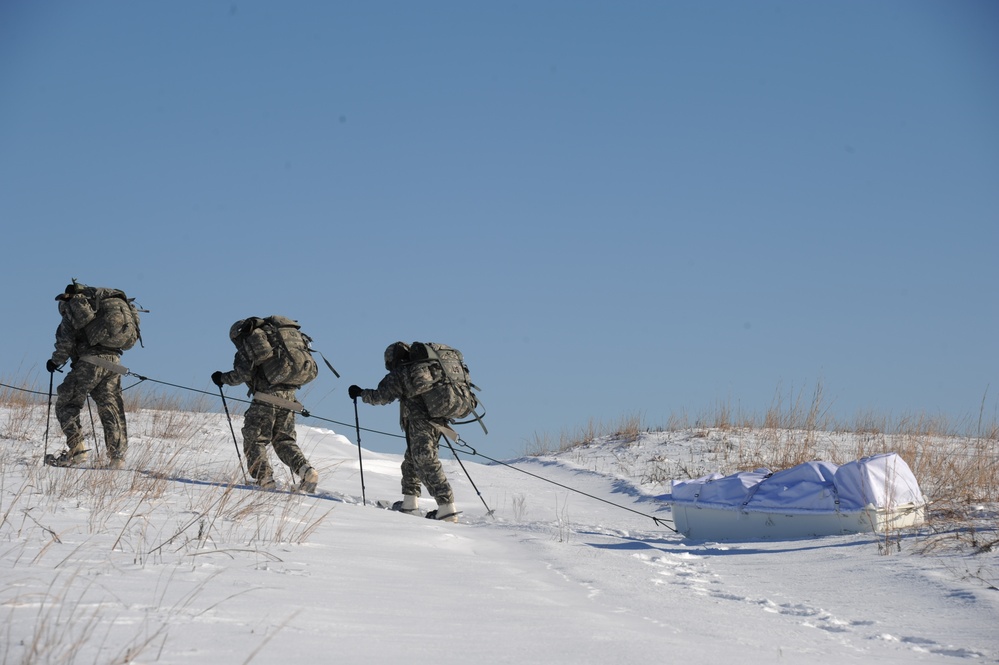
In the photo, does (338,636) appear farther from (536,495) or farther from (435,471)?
(536,495)

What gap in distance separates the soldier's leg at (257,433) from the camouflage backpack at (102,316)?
5.62 ft

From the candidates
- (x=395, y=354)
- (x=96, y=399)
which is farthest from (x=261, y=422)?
(x=96, y=399)

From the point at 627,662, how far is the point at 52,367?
8.39 m

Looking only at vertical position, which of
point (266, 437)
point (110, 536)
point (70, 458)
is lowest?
point (110, 536)

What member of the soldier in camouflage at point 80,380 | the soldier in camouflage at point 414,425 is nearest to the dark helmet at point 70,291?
the soldier in camouflage at point 80,380

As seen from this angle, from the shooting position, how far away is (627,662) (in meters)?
Answer: 2.64

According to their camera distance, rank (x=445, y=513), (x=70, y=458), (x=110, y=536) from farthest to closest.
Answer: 1. (x=70, y=458)
2. (x=445, y=513)
3. (x=110, y=536)

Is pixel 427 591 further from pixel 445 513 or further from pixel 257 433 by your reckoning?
pixel 257 433

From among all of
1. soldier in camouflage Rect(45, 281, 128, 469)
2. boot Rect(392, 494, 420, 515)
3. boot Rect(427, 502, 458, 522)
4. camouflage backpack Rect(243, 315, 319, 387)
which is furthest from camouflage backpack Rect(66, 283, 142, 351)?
boot Rect(427, 502, 458, 522)

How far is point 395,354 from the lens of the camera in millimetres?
8828

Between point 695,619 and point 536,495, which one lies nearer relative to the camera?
point 695,619

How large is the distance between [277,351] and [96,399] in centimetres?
220

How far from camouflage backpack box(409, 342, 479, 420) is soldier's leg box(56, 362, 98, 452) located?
3384 mm

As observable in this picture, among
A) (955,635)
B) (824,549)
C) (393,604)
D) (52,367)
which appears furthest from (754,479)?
(52,367)
